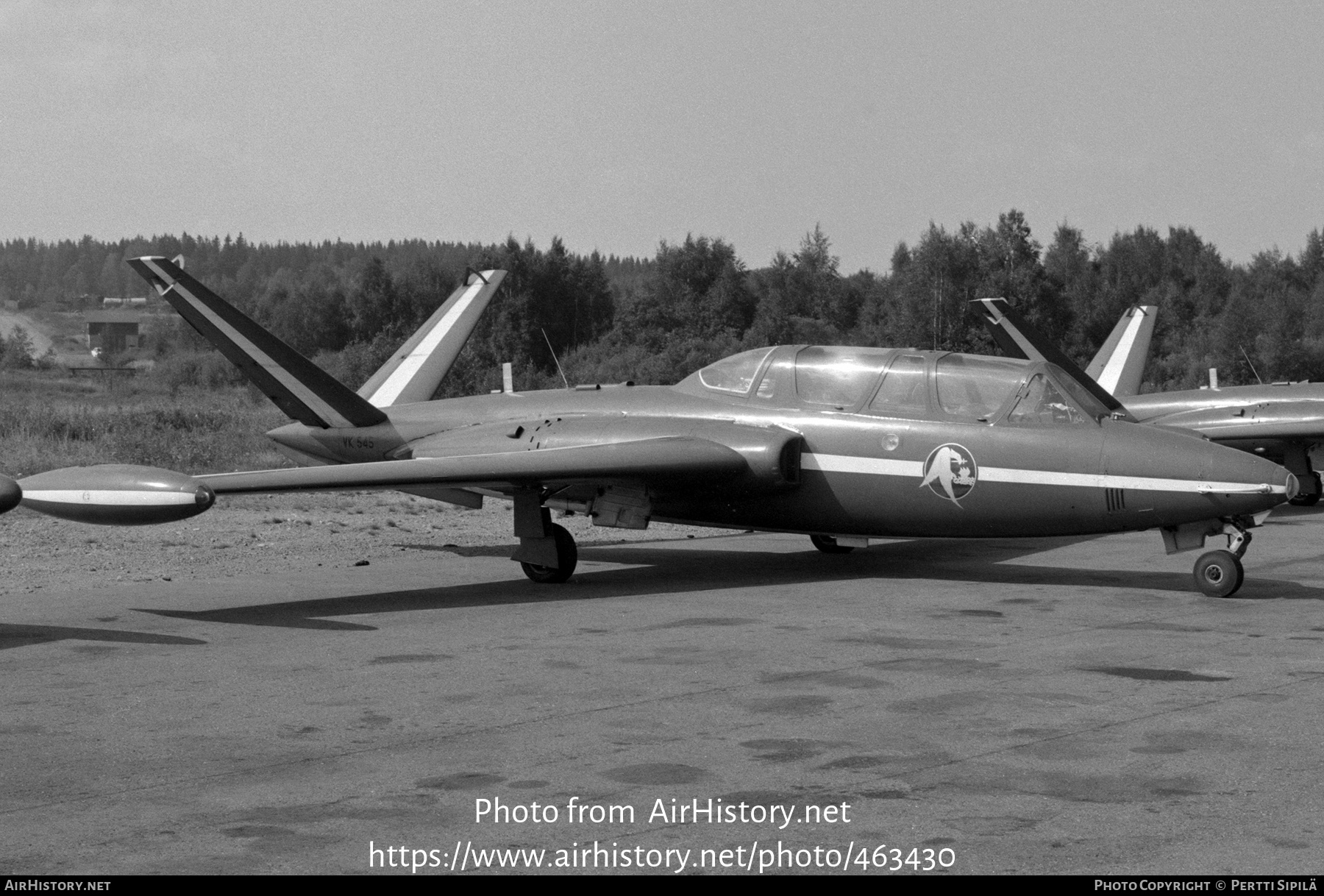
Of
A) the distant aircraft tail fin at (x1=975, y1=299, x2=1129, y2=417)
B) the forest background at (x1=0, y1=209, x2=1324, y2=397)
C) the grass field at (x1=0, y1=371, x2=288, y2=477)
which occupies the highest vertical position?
the forest background at (x1=0, y1=209, x2=1324, y2=397)

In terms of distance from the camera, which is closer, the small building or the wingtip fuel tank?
the wingtip fuel tank

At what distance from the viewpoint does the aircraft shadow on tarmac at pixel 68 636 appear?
10.2 metres

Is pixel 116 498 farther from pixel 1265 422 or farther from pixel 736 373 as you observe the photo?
pixel 1265 422

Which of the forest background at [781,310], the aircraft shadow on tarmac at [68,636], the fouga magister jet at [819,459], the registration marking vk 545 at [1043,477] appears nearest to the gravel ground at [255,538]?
the fouga magister jet at [819,459]

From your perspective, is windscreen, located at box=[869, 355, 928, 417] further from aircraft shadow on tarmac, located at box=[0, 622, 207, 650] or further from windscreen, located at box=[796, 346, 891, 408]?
aircraft shadow on tarmac, located at box=[0, 622, 207, 650]

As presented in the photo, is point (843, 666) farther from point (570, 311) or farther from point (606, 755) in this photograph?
point (570, 311)

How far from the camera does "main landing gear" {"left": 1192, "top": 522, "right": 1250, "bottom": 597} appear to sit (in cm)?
1240

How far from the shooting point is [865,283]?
383 ft

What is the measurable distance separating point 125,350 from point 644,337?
82.1 meters

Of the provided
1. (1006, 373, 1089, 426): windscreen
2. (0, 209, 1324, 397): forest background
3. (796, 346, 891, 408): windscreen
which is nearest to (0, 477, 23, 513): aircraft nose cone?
(796, 346, 891, 408): windscreen

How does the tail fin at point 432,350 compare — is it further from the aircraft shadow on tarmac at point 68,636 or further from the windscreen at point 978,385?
the aircraft shadow on tarmac at point 68,636

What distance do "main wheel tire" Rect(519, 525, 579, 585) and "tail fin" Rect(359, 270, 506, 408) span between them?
4670 millimetres

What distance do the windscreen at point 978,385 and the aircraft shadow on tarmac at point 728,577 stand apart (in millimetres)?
1703

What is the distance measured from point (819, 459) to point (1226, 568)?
12.2 ft
